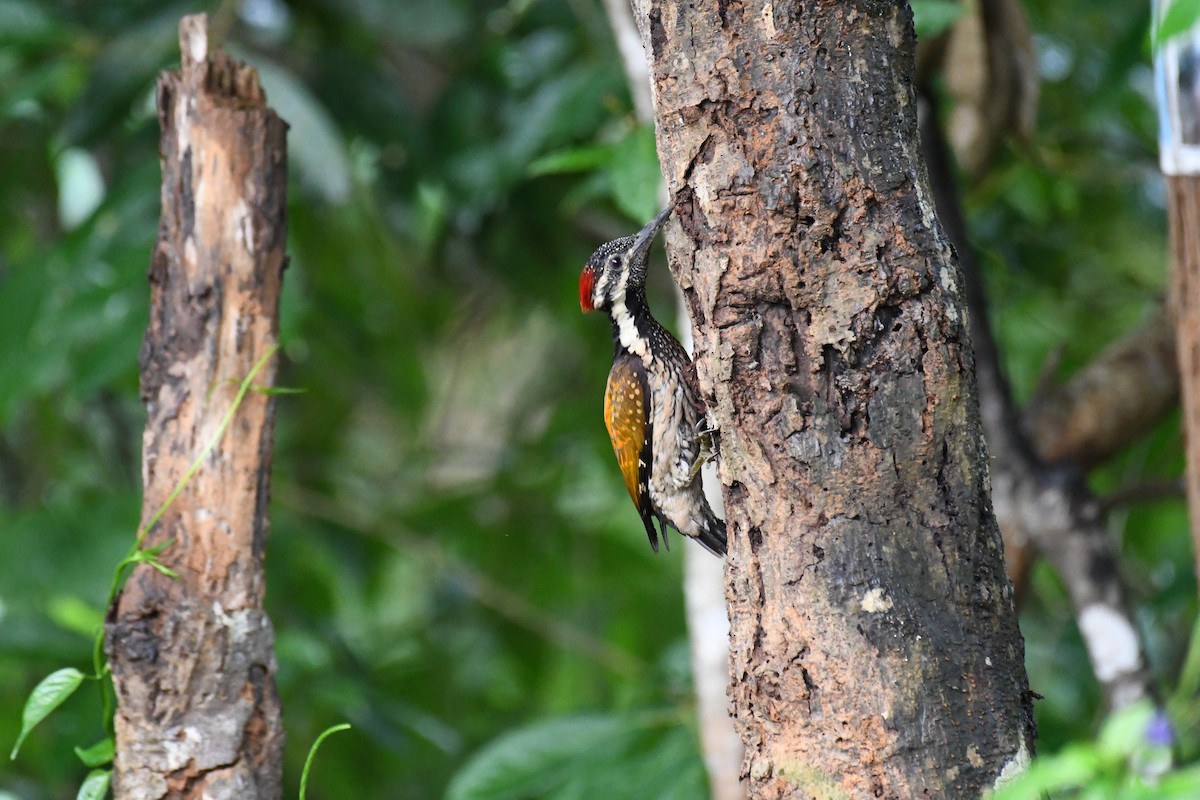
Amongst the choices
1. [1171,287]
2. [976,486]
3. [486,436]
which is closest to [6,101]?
→ [976,486]

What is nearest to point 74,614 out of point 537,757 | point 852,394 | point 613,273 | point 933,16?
point 537,757

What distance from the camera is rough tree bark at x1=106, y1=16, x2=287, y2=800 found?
7.02 feet

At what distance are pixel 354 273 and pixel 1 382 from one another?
81.3 inches

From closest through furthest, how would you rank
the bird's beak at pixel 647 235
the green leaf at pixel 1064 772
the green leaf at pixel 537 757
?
the green leaf at pixel 1064 772 → the bird's beak at pixel 647 235 → the green leaf at pixel 537 757

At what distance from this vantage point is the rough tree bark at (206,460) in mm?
2139

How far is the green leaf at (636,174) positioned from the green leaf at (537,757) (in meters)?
1.59

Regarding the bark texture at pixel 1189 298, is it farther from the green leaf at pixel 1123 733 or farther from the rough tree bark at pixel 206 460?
the green leaf at pixel 1123 733

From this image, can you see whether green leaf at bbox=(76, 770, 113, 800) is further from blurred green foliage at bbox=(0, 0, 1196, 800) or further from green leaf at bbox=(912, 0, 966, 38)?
green leaf at bbox=(912, 0, 966, 38)

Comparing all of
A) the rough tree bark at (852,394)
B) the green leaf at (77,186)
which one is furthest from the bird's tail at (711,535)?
the green leaf at (77,186)

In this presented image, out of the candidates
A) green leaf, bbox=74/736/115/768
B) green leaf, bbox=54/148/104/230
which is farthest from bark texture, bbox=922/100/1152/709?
green leaf, bbox=54/148/104/230

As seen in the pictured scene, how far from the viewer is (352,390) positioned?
5.65 m

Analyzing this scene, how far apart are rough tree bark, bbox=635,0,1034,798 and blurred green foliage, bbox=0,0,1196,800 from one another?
1417 millimetres

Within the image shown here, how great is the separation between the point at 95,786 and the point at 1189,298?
8.42 ft

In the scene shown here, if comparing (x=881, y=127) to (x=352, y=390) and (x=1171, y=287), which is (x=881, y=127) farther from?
(x=352, y=390)
